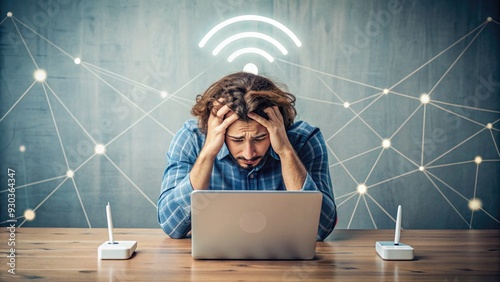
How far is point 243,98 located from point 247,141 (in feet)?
0.59

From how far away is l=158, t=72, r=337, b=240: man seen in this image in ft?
6.55

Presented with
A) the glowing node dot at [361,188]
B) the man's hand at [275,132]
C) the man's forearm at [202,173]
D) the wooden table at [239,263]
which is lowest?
the wooden table at [239,263]

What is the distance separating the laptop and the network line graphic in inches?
74.9

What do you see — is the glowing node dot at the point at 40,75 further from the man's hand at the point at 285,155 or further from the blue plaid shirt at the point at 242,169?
the man's hand at the point at 285,155

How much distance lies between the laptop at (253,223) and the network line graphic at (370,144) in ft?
6.24

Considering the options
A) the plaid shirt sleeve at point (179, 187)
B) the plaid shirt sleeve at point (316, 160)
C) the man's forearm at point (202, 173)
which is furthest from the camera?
the plaid shirt sleeve at point (316, 160)

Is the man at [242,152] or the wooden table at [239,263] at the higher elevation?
the man at [242,152]

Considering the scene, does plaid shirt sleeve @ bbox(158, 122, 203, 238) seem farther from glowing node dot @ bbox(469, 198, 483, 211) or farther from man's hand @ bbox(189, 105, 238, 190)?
glowing node dot @ bbox(469, 198, 483, 211)

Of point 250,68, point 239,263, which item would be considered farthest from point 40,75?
point 239,263

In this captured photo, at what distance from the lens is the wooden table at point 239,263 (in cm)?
138

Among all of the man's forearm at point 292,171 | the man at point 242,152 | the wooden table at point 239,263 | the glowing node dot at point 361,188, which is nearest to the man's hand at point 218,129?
the man at point 242,152

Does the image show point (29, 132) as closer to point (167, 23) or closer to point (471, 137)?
point (167, 23)

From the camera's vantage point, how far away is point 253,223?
147cm

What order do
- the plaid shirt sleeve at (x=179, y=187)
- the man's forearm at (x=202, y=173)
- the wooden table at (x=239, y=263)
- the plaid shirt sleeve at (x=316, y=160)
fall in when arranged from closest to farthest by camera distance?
the wooden table at (x=239, y=263)
the plaid shirt sleeve at (x=179, y=187)
the man's forearm at (x=202, y=173)
the plaid shirt sleeve at (x=316, y=160)
